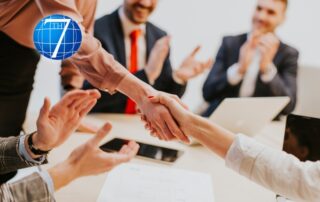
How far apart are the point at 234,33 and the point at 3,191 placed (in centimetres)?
187

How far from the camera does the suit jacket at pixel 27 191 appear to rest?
2.05 ft

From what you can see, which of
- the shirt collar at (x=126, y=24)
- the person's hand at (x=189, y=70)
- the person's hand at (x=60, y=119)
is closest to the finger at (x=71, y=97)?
the person's hand at (x=60, y=119)

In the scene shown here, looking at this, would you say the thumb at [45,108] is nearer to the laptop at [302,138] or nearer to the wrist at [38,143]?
the wrist at [38,143]

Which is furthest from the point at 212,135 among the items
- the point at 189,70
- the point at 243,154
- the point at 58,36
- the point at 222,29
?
the point at 222,29

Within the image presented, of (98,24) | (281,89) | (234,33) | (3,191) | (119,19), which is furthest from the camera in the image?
(234,33)

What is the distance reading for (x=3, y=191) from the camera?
62cm

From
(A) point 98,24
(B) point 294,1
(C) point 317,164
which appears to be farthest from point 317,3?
(C) point 317,164

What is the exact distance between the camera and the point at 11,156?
78 cm

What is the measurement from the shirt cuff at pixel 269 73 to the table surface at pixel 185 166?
61 centimetres

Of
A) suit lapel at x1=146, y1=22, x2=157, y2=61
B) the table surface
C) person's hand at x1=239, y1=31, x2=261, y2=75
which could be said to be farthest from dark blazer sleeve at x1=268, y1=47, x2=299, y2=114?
suit lapel at x1=146, y1=22, x2=157, y2=61

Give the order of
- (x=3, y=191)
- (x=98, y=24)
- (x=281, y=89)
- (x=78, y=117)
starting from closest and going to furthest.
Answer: (x=3, y=191) < (x=78, y=117) < (x=98, y=24) < (x=281, y=89)

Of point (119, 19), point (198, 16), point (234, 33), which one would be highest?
point (119, 19)

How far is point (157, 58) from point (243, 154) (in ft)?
2.43

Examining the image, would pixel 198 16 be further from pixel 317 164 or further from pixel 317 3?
pixel 317 164
